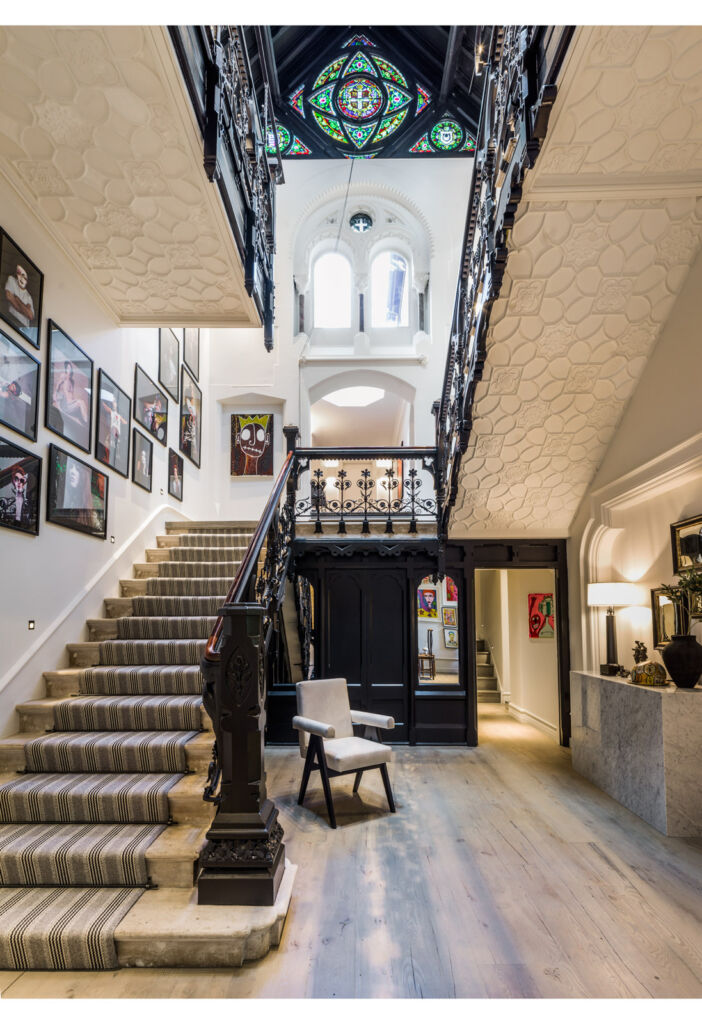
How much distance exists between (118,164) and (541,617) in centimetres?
714

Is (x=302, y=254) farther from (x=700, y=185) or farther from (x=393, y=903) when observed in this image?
(x=393, y=903)

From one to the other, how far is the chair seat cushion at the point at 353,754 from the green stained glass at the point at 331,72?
11656mm

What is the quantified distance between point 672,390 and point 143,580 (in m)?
4.80

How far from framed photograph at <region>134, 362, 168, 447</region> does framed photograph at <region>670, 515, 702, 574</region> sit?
513 cm

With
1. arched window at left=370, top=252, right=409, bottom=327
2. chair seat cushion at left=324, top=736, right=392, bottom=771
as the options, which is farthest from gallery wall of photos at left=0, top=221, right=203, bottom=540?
arched window at left=370, top=252, right=409, bottom=327

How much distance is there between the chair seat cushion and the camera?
454 cm

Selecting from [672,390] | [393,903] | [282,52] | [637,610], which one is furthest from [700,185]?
[282,52]

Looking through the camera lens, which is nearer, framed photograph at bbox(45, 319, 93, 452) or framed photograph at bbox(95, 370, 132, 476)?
framed photograph at bbox(45, 319, 93, 452)

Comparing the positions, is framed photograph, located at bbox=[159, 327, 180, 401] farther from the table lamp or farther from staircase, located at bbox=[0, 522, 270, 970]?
the table lamp

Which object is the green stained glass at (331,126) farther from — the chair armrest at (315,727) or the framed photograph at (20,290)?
the chair armrest at (315,727)

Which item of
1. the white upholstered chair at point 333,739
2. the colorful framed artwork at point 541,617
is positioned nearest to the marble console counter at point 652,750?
the white upholstered chair at point 333,739

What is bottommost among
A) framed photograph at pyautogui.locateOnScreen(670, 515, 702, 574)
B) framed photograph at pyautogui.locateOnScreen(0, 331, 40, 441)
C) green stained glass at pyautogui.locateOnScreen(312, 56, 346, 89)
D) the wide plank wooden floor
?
the wide plank wooden floor

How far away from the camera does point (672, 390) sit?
176 inches

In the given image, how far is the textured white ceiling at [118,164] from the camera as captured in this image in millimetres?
2850
